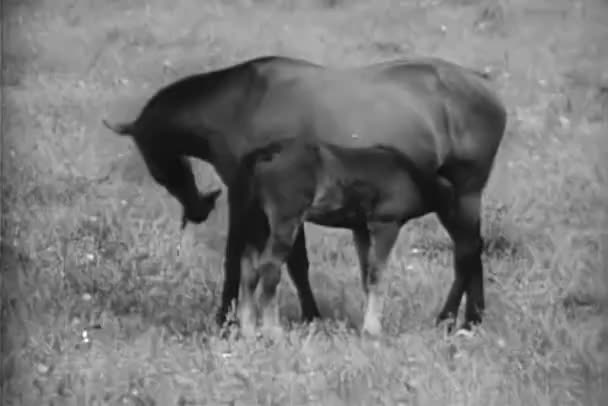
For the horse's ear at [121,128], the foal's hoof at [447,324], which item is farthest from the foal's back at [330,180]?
the horse's ear at [121,128]

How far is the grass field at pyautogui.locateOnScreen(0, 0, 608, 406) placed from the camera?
500 centimetres

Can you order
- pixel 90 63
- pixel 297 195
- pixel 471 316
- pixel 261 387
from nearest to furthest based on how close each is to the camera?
1. pixel 261 387
2. pixel 297 195
3. pixel 471 316
4. pixel 90 63

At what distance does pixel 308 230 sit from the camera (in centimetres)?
608

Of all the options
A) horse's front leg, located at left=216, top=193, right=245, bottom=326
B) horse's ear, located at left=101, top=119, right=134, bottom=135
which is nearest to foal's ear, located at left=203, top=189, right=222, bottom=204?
horse's front leg, located at left=216, top=193, right=245, bottom=326

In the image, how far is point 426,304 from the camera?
571cm

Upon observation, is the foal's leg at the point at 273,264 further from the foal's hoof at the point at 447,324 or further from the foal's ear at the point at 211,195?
the foal's hoof at the point at 447,324

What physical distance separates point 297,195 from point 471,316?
873 mm

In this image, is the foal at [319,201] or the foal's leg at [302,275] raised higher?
the foal at [319,201]

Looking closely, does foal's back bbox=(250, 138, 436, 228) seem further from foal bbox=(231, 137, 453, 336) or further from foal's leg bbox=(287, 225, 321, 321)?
foal's leg bbox=(287, 225, 321, 321)

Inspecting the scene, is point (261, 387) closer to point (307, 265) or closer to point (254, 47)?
point (307, 265)

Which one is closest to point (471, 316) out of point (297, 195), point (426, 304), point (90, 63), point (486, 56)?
point (426, 304)

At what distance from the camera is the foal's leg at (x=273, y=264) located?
211 inches

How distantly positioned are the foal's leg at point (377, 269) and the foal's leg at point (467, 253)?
273mm

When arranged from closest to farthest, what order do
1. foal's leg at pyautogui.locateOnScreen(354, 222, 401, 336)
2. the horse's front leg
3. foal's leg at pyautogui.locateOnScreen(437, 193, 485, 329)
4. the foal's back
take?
the foal's back < foal's leg at pyautogui.locateOnScreen(354, 222, 401, 336) < the horse's front leg < foal's leg at pyautogui.locateOnScreen(437, 193, 485, 329)
